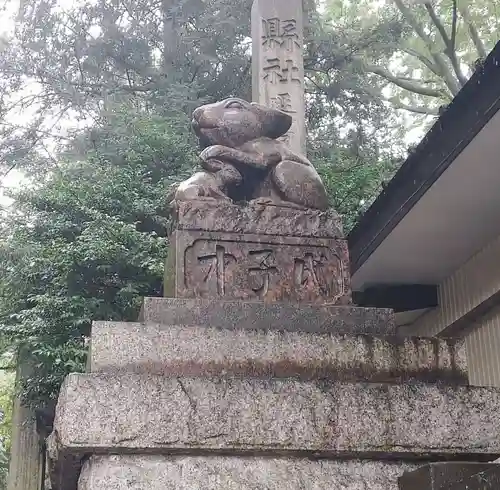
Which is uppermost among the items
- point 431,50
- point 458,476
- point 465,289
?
point 431,50

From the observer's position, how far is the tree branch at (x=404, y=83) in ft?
45.6

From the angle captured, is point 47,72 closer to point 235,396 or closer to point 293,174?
point 293,174

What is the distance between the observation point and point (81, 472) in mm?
3098

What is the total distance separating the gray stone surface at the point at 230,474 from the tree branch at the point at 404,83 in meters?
11.4

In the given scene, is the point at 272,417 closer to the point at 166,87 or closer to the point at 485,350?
the point at 485,350

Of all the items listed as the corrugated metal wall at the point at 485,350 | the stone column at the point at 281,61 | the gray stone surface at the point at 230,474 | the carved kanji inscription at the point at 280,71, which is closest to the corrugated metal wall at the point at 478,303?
the corrugated metal wall at the point at 485,350

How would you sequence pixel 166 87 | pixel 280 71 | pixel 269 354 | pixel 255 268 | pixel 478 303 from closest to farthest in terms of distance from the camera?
pixel 269 354, pixel 255 268, pixel 478 303, pixel 280 71, pixel 166 87

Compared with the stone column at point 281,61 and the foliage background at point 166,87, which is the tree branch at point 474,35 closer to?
the foliage background at point 166,87

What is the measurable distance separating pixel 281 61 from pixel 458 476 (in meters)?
7.90

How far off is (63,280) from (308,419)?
20.1 ft

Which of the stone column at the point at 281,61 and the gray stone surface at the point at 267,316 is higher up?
the stone column at the point at 281,61

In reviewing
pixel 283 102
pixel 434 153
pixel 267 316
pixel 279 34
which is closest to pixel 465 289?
pixel 434 153

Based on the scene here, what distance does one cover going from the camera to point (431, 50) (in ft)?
44.4

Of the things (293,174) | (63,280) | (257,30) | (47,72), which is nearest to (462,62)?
(257,30)
